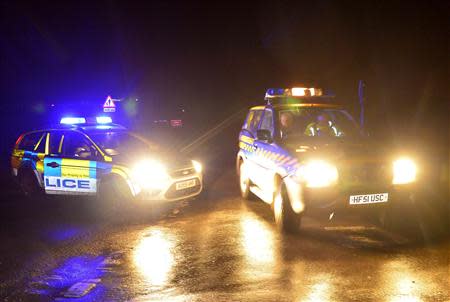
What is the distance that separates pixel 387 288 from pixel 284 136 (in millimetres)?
3441

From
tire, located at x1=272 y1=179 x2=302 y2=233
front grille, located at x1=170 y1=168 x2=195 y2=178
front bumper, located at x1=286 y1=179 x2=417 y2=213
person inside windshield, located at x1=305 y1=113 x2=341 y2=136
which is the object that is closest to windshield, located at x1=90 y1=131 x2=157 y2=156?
front grille, located at x1=170 y1=168 x2=195 y2=178

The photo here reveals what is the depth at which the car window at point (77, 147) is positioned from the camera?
848 centimetres

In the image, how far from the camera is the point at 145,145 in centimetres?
921

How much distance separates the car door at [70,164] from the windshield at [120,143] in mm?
262

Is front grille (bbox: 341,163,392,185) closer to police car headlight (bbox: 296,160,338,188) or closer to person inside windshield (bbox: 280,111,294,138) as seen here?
police car headlight (bbox: 296,160,338,188)

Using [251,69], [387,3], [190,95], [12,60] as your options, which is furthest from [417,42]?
[190,95]

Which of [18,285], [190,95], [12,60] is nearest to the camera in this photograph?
[18,285]

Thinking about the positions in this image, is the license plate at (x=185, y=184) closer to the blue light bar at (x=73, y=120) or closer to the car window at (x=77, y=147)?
the car window at (x=77, y=147)

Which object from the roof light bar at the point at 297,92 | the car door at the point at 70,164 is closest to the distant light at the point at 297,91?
the roof light bar at the point at 297,92

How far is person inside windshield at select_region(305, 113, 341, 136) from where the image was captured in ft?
26.0

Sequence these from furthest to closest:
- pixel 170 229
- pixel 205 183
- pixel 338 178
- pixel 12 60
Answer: pixel 12 60 < pixel 205 183 < pixel 170 229 < pixel 338 178

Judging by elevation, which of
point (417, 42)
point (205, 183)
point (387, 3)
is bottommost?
point (205, 183)

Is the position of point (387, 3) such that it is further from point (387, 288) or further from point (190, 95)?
point (190, 95)

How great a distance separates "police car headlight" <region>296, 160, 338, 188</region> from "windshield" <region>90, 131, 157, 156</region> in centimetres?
365
